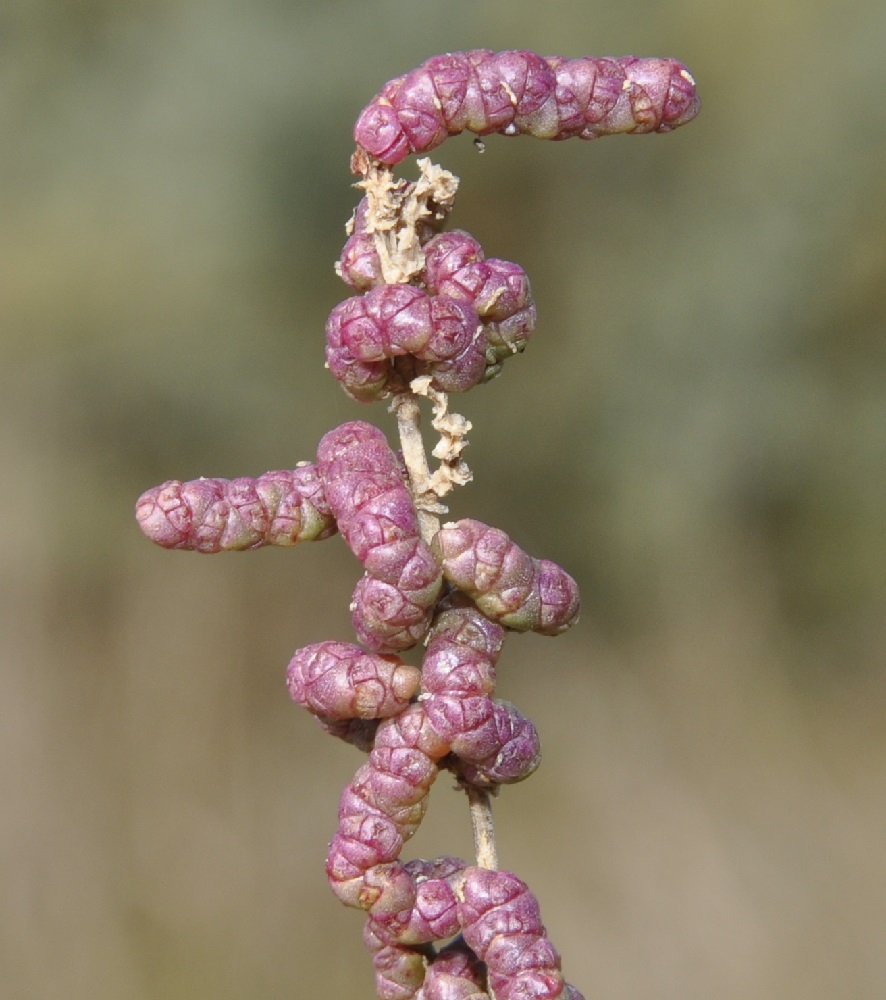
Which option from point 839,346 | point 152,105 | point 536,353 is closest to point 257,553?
point 536,353

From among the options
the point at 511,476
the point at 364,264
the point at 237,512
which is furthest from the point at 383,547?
the point at 511,476

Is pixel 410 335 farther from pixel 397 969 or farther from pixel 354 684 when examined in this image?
pixel 397 969

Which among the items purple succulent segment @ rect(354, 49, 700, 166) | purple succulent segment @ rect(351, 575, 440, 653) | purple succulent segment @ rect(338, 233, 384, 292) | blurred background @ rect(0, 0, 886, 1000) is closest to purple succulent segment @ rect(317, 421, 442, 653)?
purple succulent segment @ rect(351, 575, 440, 653)

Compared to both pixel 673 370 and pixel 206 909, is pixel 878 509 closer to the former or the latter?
pixel 673 370

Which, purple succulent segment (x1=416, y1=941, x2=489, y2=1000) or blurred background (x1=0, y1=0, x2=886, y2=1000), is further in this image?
blurred background (x1=0, y1=0, x2=886, y2=1000)

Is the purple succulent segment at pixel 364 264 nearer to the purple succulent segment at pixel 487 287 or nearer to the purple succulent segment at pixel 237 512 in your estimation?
the purple succulent segment at pixel 487 287

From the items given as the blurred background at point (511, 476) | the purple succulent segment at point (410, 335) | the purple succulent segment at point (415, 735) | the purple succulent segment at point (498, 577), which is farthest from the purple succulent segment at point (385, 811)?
the blurred background at point (511, 476)

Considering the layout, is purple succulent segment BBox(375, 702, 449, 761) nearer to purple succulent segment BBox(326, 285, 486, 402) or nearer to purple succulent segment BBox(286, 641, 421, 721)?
purple succulent segment BBox(286, 641, 421, 721)
